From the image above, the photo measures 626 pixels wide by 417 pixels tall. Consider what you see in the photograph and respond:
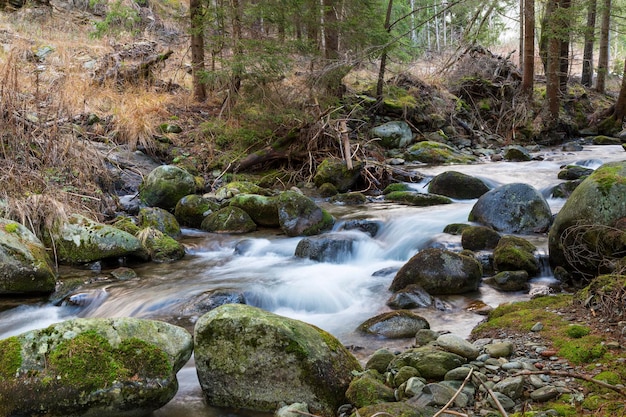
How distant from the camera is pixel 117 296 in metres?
6.53

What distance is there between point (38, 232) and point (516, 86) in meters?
16.3

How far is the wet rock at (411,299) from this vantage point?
588 cm

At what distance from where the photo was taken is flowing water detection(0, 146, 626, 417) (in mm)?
5551

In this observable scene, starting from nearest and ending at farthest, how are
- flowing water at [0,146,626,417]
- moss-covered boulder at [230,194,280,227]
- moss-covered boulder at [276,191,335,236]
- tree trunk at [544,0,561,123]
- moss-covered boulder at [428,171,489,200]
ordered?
flowing water at [0,146,626,417] < moss-covered boulder at [276,191,335,236] < moss-covered boulder at [230,194,280,227] < moss-covered boulder at [428,171,489,200] < tree trunk at [544,0,561,123]

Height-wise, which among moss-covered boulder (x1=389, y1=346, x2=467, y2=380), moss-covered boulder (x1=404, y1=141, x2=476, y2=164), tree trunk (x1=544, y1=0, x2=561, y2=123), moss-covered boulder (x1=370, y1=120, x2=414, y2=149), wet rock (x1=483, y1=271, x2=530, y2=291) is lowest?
wet rock (x1=483, y1=271, x2=530, y2=291)

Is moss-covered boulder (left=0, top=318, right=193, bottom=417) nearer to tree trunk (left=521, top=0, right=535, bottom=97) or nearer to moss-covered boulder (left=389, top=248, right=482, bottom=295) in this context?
moss-covered boulder (left=389, top=248, right=482, bottom=295)

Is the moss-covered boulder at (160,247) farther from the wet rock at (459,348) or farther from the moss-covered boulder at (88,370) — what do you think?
the wet rock at (459,348)

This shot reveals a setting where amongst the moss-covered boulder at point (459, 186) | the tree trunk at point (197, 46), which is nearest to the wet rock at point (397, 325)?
the moss-covered boulder at point (459, 186)

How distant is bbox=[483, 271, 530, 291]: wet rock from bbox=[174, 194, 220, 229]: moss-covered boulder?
5289mm

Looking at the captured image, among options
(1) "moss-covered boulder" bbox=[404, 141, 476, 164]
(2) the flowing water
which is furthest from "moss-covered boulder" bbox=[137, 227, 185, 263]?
(1) "moss-covered boulder" bbox=[404, 141, 476, 164]

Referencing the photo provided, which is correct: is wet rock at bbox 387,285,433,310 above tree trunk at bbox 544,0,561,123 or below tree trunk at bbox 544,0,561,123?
below

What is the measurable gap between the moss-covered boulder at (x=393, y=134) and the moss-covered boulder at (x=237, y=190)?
5126mm

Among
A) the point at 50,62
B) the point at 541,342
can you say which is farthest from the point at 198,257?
the point at 50,62

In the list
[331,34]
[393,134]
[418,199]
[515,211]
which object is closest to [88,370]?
[515,211]
